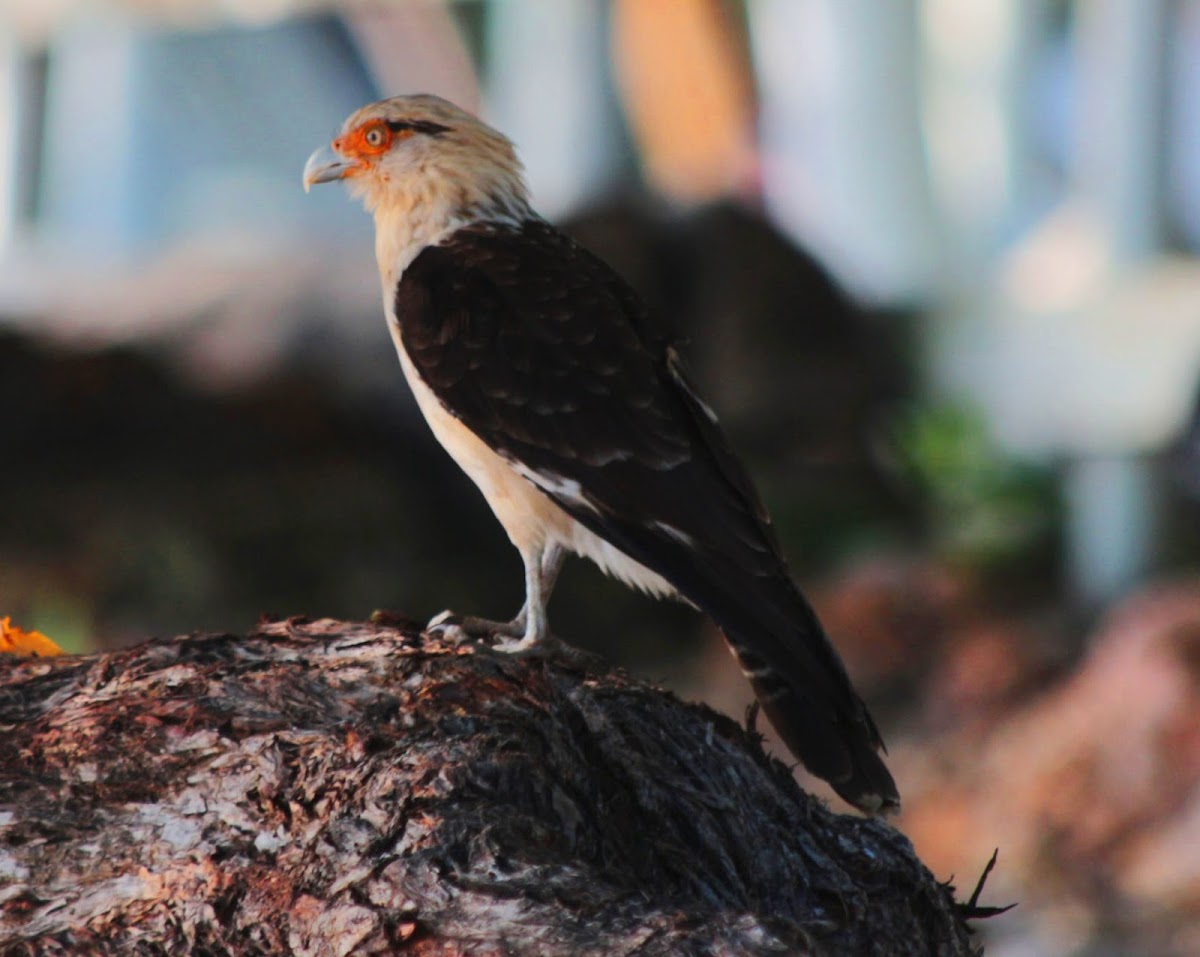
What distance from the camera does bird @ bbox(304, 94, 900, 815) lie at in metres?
4.09

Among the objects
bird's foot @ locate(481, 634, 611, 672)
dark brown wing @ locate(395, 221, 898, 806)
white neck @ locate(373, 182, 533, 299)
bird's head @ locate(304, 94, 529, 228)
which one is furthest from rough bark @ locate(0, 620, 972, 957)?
bird's head @ locate(304, 94, 529, 228)

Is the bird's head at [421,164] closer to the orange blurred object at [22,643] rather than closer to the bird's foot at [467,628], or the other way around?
the bird's foot at [467,628]

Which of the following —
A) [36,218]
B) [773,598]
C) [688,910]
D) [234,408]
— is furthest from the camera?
[36,218]

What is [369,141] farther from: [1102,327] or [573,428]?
[1102,327]

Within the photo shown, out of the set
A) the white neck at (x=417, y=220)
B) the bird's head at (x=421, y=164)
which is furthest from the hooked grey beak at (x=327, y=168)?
the white neck at (x=417, y=220)

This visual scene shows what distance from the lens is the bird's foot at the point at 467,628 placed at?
157 inches

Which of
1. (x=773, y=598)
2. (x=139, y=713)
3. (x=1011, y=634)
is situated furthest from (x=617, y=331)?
(x=1011, y=634)

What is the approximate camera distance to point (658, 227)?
1480 cm

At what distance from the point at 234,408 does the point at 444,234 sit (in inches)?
A: 346

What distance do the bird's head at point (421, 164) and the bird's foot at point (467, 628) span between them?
122 cm

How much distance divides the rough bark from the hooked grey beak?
1644mm

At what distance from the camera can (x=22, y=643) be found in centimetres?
420

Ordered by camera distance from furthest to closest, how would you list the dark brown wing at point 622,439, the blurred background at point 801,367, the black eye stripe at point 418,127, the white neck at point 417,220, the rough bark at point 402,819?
the blurred background at point 801,367
the black eye stripe at point 418,127
the white neck at point 417,220
the dark brown wing at point 622,439
the rough bark at point 402,819

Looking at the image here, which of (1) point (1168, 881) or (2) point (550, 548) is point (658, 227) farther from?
(2) point (550, 548)
